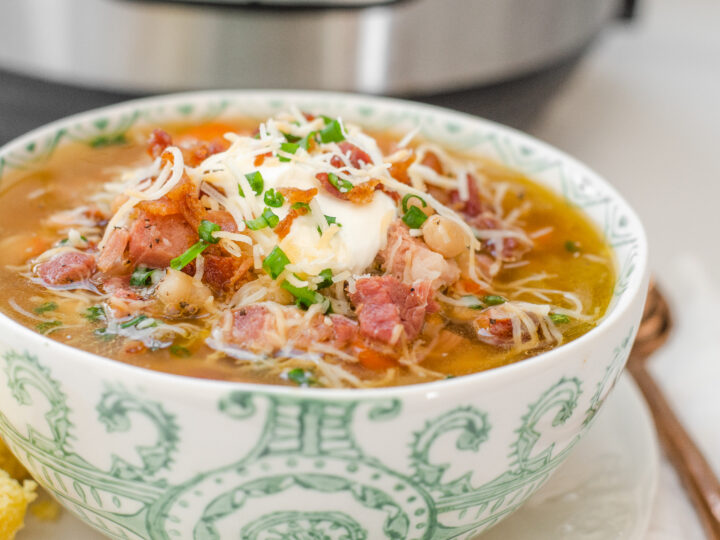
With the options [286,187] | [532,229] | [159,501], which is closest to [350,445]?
[159,501]

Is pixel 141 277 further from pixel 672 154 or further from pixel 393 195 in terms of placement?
pixel 672 154

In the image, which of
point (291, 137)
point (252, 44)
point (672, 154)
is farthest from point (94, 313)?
point (672, 154)

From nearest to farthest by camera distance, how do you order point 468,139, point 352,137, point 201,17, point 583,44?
point 352,137, point 468,139, point 201,17, point 583,44

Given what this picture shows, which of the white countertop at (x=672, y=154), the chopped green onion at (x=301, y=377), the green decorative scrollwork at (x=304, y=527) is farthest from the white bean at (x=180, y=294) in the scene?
the white countertop at (x=672, y=154)

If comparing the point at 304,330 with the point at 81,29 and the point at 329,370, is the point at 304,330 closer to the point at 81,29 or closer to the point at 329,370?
the point at 329,370

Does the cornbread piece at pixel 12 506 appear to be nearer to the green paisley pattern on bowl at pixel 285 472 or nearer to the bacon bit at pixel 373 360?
the green paisley pattern on bowl at pixel 285 472
